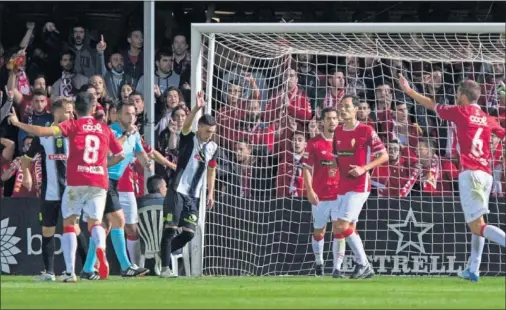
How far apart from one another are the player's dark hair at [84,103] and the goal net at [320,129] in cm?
246

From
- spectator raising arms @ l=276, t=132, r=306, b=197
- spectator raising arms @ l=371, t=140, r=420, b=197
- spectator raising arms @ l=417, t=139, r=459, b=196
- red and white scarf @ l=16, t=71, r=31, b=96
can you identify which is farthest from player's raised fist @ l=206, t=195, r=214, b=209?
red and white scarf @ l=16, t=71, r=31, b=96

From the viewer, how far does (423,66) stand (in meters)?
19.2

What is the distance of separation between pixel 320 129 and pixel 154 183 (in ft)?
7.52

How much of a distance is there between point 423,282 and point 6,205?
5552mm

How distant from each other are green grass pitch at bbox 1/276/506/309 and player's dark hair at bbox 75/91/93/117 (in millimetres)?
1822

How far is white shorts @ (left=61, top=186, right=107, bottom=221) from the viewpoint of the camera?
49.1 feet

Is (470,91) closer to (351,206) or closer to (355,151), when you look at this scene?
(355,151)

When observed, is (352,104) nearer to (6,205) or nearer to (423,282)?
(423,282)

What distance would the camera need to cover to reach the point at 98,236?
15156 millimetres

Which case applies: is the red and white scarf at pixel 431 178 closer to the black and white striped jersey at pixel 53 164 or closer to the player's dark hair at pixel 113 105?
the player's dark hair at pixel 113 105

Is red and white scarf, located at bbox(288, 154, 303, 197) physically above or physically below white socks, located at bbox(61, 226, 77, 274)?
above

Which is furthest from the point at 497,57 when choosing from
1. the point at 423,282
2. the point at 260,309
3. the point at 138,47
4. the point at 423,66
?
the point at 260,309

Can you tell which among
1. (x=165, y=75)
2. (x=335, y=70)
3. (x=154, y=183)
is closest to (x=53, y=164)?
(x=154, y=183)

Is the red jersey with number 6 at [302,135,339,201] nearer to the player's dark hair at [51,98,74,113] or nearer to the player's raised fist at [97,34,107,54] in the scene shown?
the player's dark hair at [51,98,74,113]
